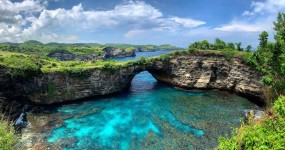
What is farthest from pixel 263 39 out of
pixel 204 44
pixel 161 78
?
pixel 161 78

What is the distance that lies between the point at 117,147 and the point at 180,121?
446 inches

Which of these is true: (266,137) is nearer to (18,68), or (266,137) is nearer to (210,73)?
(18,68)

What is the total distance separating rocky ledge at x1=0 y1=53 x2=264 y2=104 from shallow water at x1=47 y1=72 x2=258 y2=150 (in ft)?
8.24

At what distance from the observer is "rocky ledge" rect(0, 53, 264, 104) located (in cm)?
3991

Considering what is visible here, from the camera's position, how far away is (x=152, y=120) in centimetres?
3422

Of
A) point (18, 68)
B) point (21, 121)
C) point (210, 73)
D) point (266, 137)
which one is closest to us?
point (266, 137)

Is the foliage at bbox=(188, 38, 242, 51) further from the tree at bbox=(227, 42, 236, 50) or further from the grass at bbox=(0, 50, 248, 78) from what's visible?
the grass at bbox=(0, 50, 248, 78)

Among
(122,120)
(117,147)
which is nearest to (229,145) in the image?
(117,147)

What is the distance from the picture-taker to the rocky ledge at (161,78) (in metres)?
39.9

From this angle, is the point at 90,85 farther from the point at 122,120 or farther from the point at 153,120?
the point at 153,120

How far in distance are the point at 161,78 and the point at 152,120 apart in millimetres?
24995

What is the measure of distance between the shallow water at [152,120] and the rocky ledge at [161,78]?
8.24 feet

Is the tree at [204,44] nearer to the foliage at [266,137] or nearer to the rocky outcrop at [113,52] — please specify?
the foliage at [266,137]

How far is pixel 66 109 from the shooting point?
128ft
